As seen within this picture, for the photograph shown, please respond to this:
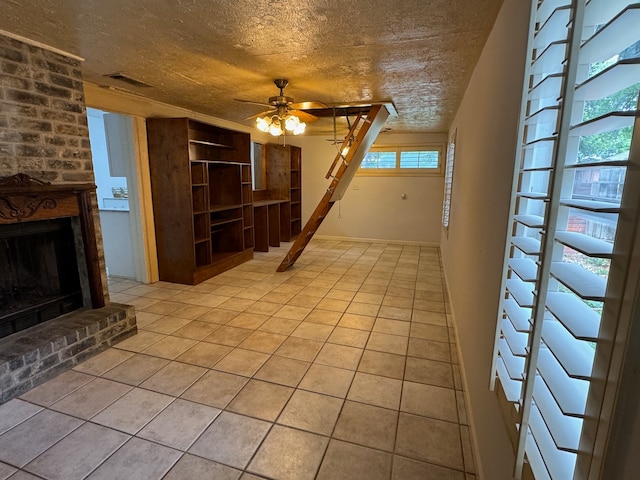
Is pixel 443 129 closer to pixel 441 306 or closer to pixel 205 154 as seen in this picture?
pixel 441 306

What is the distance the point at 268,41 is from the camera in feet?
7.00

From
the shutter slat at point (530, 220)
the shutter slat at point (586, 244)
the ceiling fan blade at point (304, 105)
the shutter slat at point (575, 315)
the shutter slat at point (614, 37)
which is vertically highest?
the ceiling fan blade at point (304, 105)

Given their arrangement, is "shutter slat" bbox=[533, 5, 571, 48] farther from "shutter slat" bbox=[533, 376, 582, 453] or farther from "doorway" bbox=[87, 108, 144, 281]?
"doorway" bbox=[87, 108, 144, 281]

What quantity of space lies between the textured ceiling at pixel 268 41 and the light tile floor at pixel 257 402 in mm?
2231

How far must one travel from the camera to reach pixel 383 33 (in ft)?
6.65

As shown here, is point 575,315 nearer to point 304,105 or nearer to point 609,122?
point 609,122

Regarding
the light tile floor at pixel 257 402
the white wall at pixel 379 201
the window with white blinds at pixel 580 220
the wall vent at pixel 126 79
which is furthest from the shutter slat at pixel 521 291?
the white wall at pixel 379 201

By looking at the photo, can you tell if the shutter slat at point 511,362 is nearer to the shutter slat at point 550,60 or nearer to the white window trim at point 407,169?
the shutter slat at point 550,60

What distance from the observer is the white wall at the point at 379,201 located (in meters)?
6.31

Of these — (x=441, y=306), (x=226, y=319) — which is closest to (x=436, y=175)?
(x=441, y=306)

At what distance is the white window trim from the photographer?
614cm

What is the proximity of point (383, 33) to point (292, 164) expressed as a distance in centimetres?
480

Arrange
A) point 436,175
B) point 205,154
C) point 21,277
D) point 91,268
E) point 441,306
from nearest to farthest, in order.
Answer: point 21,277
point 91,268
point 441,306
point 205,154
point 436,175

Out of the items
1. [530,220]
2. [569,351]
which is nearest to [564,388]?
[569,351]
